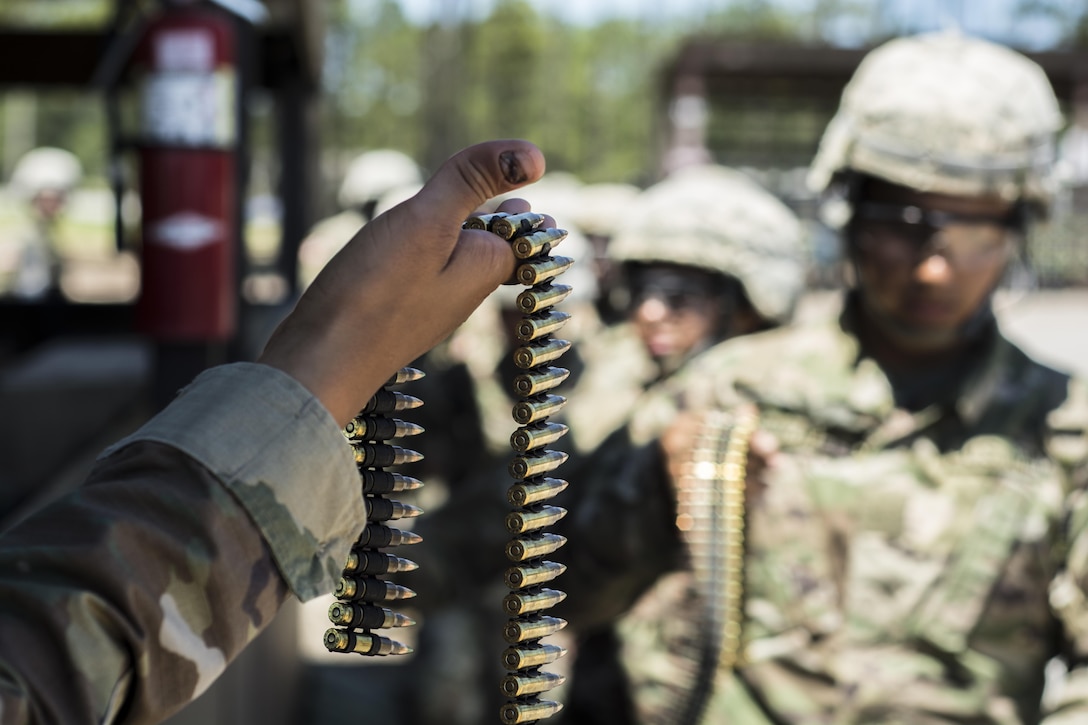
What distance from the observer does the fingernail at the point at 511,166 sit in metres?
1.43

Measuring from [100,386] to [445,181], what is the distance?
241 inches

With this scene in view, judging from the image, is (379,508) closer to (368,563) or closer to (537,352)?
(368,563)

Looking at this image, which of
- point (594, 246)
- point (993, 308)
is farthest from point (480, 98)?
point (993, 308)

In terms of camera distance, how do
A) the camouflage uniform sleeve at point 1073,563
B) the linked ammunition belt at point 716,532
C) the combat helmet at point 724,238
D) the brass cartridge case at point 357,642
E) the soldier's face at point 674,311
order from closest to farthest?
the brass cartridge case at point 357,642, the camouflage uniform sleeve at point 1073,563, the linked ammunition belt at point 716,532, the soldier's face at point 674,311, the combat helmet at point 724,238

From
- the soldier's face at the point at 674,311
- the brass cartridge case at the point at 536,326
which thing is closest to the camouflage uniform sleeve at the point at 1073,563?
the brass cartridge case at the point at 536,326

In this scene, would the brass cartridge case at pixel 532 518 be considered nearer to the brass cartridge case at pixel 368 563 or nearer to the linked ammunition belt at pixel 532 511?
the linked ammunition belt at pixel 532 511

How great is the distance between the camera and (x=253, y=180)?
13141 millimetres

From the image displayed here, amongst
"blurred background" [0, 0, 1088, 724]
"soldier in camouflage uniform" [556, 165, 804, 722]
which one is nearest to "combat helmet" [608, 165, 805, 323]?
"soldier in camouflage uniform" [556, 165, 804, 722]

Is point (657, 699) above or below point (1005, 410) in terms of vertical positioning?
below

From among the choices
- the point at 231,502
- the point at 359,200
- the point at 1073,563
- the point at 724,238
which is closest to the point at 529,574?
the point at 231,502

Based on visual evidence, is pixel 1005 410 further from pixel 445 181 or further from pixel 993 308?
pixel 445 181

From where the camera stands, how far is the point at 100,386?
718 cm

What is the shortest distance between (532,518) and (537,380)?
152mm

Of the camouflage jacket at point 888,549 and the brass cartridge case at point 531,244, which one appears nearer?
the brass cartridge case at point 531,244
